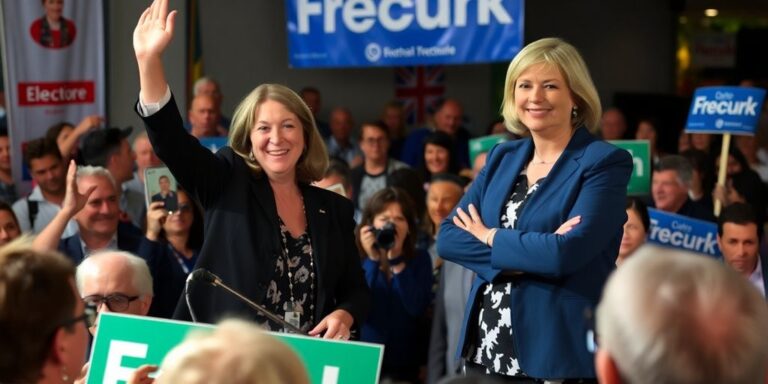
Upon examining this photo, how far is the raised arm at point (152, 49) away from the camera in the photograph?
12.3 feet

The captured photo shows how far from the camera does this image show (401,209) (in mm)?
6445

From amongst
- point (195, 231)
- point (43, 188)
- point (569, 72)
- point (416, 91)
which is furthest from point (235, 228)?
point (416, 91)

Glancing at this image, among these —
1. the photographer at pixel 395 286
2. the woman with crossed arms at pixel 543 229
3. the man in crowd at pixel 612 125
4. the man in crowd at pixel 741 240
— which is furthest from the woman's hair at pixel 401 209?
the man in crowd at pixel 612 125

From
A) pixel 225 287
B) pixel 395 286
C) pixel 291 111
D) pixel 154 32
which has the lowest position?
pixel 395 286

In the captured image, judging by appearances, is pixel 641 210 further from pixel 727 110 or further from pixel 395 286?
pixel 727 110

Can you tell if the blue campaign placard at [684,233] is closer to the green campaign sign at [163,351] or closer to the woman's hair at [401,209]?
the woman's hair at [401,209]

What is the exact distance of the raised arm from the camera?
3758mm

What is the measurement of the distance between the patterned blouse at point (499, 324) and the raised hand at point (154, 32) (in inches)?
44.3

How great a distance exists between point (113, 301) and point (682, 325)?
293 centimetres

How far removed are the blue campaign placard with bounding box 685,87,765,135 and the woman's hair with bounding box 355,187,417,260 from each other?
7.90 ft

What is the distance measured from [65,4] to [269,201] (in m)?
5.63

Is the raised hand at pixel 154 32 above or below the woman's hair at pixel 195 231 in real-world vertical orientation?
above

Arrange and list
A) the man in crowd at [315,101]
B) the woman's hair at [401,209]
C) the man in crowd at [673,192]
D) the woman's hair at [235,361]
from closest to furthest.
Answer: the woman's hair at [235,361] < the woman's hair at [401,209] < the man in crowd at [673,192] < the man in crowd at [315,101]

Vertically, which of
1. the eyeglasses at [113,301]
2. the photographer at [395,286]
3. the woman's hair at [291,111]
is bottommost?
the photographer at [395,286]
